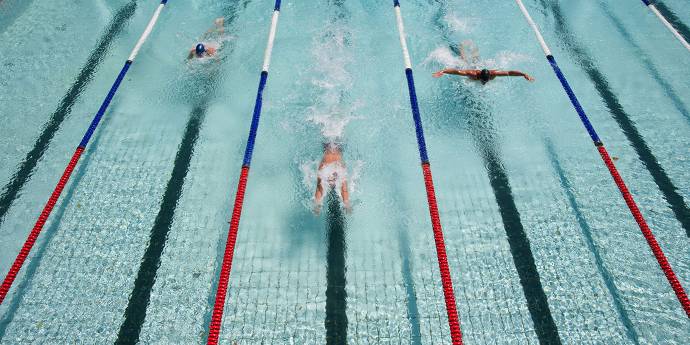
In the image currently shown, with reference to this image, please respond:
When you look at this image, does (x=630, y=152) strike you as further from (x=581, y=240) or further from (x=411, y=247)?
(x=411, y=247)

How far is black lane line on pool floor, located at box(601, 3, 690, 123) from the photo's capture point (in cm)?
461

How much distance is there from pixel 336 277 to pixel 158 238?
Answer: 1628 mm

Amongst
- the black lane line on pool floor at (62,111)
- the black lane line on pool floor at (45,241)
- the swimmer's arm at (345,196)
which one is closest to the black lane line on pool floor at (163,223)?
the black lane line on pool floor at (45,241)

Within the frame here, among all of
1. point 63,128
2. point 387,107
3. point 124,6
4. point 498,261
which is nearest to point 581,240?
point 498,261

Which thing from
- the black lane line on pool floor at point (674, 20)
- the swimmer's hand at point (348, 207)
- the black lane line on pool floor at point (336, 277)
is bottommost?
the black lane line on pool floor at point (336, 277)

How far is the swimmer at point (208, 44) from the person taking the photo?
530 cm

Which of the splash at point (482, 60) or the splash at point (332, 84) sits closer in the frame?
the splash at point (332, 84)

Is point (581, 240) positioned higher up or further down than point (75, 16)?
further down

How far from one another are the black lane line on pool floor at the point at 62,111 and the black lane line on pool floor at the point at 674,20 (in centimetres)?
773

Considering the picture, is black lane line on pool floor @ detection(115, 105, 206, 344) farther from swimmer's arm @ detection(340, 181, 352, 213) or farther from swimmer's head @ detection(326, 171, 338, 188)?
swimmer's arm @ detection(340, 181, 352, 213)

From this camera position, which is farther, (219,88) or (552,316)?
(219,88)

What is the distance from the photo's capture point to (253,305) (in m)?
3.23

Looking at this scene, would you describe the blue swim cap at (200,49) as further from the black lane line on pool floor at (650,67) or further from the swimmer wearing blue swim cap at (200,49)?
the black lane line on pool floor at (650,67)

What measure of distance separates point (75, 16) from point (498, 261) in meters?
6.66
